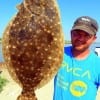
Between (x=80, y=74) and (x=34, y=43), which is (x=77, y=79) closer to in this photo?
(x=80, y=74)

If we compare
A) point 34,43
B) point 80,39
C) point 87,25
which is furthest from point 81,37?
point 34,43

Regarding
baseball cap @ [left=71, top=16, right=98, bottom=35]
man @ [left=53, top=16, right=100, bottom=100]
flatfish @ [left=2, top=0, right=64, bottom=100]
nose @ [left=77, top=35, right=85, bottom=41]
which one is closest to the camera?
flatfish @ [left=2, top=0, right=64, bottom=100]

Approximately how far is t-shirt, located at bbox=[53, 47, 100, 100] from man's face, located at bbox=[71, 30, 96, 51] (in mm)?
267

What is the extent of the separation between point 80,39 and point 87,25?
0.79ft

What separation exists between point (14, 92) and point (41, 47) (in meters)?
12.7

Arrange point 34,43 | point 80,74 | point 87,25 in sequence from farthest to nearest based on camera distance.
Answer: point 80,74
point 87,25
point 34,43

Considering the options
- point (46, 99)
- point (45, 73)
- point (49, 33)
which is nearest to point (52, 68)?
point (45, 73)

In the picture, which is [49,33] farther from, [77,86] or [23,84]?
[77,86]

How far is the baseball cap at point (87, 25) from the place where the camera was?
414 cm

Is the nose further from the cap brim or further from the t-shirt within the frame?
the t-shirt

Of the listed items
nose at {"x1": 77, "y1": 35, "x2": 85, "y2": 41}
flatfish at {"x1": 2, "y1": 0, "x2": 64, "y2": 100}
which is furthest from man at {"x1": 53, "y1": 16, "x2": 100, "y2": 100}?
flatfish at {"x1": 2, "y1": 0, "x2": 64, "y2": 100}

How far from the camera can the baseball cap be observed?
13.6 feet

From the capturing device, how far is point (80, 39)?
4.04 m

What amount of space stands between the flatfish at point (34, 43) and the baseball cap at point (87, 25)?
2.91 ft
